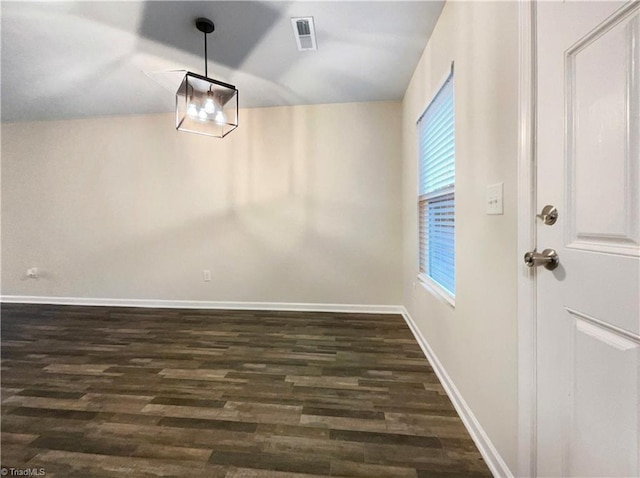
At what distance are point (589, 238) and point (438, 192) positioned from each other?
1352 mm

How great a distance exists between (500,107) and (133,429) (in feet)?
7.80

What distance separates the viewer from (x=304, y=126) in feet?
11.1

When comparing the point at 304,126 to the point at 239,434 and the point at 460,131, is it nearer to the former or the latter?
the point at 460,131

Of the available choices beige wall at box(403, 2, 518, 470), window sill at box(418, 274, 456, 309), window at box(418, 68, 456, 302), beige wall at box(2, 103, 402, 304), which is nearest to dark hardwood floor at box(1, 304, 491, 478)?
beige wall at box(403, 2, 518, 470)

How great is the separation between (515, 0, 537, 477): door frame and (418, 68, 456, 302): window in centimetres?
76

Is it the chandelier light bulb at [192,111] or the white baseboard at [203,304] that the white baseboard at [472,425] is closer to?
the white baseboard at [203,304]

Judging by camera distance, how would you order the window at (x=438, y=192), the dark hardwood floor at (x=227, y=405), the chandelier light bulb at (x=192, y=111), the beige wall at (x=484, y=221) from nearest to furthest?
the beige wall at (x=484, y=221) < the dark hardwood floor at (x=227, y=405) < the window at (x=438, y=192) < the chandelier light bulb at (x=192, y=111)

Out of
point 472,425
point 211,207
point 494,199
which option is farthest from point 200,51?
point 472,425

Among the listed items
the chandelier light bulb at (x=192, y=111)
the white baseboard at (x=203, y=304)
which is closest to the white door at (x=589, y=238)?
the chandelier light bulb at (x=192, y=111)

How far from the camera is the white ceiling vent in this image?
6.36 ft

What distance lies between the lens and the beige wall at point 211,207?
3354mm

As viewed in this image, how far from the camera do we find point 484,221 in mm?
1296

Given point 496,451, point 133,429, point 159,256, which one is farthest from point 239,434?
point 159,256

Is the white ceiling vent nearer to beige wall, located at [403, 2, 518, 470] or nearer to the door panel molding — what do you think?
beige wall, located at [403, 2, 518, 470]
